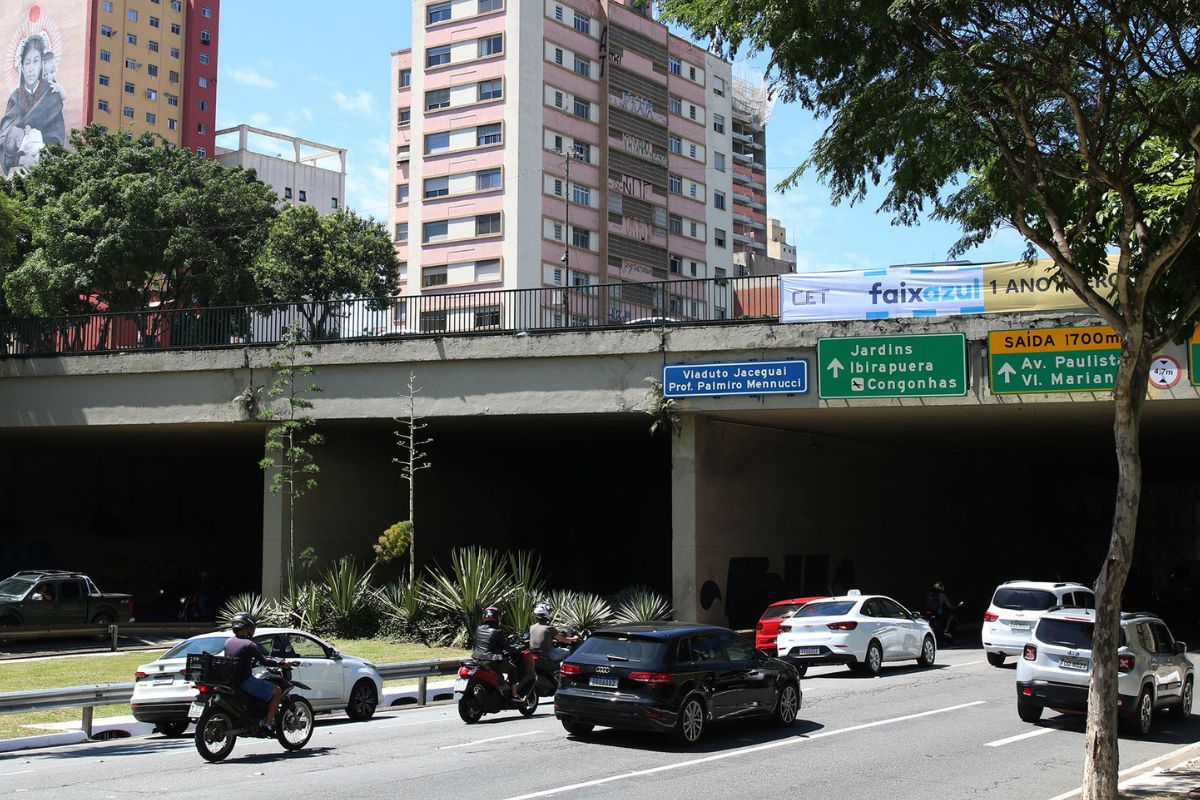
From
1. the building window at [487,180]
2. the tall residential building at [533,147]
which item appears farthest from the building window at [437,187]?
the building window at [487,180]

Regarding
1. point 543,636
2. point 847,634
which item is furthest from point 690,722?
point 847,634

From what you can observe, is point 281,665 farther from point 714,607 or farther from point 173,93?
point 173,93

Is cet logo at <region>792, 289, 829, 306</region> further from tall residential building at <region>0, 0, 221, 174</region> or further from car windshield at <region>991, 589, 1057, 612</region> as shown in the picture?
tall residential building at <region>0, 0, 221, 174</region>

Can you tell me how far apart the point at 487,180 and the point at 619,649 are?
60.5 meters


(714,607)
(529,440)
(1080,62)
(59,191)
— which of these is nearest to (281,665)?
(1080,62)

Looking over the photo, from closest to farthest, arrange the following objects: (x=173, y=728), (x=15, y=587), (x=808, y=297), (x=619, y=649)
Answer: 1. (x=619, y=649)
2. (x=173, y=728)
3. (x=808, y=297)
4. (x=15, y=587)

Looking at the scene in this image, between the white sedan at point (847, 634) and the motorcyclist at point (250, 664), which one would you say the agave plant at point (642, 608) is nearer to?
the white sedan at point (847, 634)

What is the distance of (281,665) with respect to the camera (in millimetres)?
13516

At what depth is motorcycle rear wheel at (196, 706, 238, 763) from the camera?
1275cm

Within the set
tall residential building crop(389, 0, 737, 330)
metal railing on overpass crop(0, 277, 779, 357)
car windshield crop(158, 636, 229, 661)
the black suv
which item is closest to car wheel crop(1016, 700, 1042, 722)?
the black suv

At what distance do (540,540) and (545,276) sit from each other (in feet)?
96.8

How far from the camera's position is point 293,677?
1591 centimetres

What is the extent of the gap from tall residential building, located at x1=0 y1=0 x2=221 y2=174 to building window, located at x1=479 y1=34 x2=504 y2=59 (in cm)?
4288

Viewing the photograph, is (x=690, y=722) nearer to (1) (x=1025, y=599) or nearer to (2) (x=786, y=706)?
(2) (x=786, y=706)
